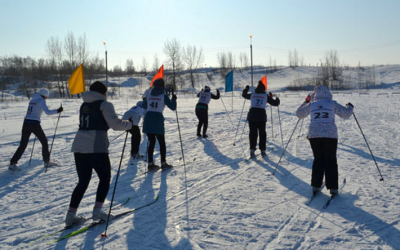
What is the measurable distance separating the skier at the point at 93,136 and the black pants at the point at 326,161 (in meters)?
3.04

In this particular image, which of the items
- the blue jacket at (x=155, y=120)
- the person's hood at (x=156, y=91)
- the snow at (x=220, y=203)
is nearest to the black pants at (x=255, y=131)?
the snow at (x=220, y=203)

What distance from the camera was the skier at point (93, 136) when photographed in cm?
393

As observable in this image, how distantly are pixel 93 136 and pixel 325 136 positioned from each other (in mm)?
3467

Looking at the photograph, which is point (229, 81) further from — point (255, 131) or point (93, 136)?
point (93, 136)

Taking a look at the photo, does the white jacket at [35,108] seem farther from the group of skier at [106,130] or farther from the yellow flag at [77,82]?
the yellow flag at [77,82]

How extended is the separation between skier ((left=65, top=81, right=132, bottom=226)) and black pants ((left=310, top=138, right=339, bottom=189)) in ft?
9.98

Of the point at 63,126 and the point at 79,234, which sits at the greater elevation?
the point at 63,126

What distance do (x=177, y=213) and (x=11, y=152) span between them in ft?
22.3

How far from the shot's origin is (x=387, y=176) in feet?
19.9

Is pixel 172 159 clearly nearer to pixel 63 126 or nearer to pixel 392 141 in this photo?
pixel 392 141

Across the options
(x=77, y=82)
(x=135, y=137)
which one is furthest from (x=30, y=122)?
(x=135, y=137)

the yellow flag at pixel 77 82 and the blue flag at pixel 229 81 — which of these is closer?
the yellow flag at pixel 77 82

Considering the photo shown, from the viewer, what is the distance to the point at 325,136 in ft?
15.9

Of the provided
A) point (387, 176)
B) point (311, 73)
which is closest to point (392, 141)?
point (387, 176)
